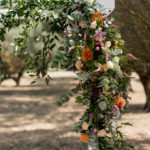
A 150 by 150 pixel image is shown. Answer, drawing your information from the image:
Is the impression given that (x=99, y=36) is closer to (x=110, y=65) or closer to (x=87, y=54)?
(x=87, y=54)

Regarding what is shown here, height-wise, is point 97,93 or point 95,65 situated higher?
point 95,65

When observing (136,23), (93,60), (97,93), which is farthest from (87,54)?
(136,23)

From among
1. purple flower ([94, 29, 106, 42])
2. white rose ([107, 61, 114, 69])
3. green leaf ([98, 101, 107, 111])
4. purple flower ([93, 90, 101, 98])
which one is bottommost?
green leaf ([98, 101, 107, 111])

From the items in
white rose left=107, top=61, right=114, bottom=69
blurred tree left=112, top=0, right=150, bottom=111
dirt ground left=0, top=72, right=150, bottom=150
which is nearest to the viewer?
white rose left=107, top=61, right=114, bottom=69

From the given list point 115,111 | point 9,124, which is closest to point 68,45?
point 115,111

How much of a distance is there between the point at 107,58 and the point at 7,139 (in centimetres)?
643

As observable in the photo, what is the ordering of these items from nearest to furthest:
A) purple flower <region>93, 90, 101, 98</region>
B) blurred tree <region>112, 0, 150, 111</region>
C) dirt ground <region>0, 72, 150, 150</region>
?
purple flower <region>93, 90, 101, 98</region>, blurred tree <region>112, 0, 150, 111</region>, dirt ground <region>0, 72, 150, 150</region>

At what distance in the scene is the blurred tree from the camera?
644cm

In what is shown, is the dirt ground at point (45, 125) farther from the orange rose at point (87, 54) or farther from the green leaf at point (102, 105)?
the orange rose at point (87, 54)

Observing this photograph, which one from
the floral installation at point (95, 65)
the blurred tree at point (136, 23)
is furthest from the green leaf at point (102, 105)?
the blurred tree at point (136, 23)

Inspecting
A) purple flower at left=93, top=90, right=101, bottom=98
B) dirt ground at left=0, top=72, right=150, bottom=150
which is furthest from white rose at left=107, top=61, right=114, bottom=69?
dirt ground at left=0, top=72, right=150, bottom=150

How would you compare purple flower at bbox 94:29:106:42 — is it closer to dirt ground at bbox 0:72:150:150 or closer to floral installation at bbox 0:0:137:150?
floral installation at bbox 0:0:137:150

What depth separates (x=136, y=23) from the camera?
22.4 ft

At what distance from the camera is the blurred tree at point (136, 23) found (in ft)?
21.1
